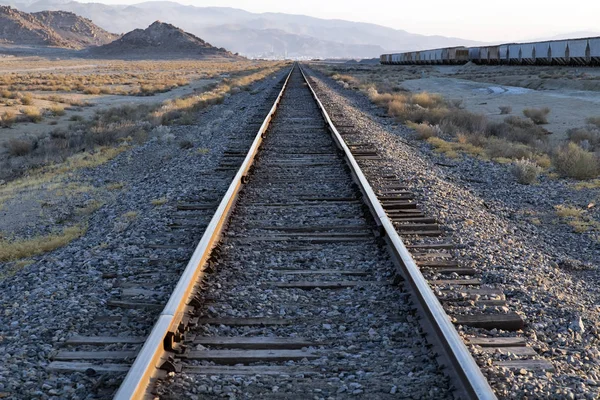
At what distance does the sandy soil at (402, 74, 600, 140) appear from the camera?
22547mm

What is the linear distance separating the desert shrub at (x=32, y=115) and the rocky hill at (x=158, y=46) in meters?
128

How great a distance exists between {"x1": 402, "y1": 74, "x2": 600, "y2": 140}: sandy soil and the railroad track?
1434 centimetres

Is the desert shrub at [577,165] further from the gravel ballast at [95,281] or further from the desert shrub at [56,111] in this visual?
the desert shrub at [56,111]

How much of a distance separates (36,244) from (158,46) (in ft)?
530

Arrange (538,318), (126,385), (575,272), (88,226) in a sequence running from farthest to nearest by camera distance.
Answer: (88,226) < (575,272) < (538,318) < (126,385)

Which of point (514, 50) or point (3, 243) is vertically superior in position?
point (514, 50)

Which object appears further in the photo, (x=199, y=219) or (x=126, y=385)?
(x=199, y=219)

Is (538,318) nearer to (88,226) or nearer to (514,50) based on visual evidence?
(88,226)

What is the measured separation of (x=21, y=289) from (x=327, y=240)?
290cm

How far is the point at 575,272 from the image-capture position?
244 inches

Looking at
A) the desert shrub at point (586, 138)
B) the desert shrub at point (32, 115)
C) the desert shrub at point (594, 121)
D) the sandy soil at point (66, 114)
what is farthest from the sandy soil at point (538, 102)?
the desert shrub at point (32, 115)

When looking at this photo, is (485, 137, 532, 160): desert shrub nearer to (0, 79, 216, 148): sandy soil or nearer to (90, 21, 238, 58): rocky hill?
(0, 79, 216, 148): sandy soil

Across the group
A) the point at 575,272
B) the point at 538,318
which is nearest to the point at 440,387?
the point at 538,318

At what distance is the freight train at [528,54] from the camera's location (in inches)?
1844
